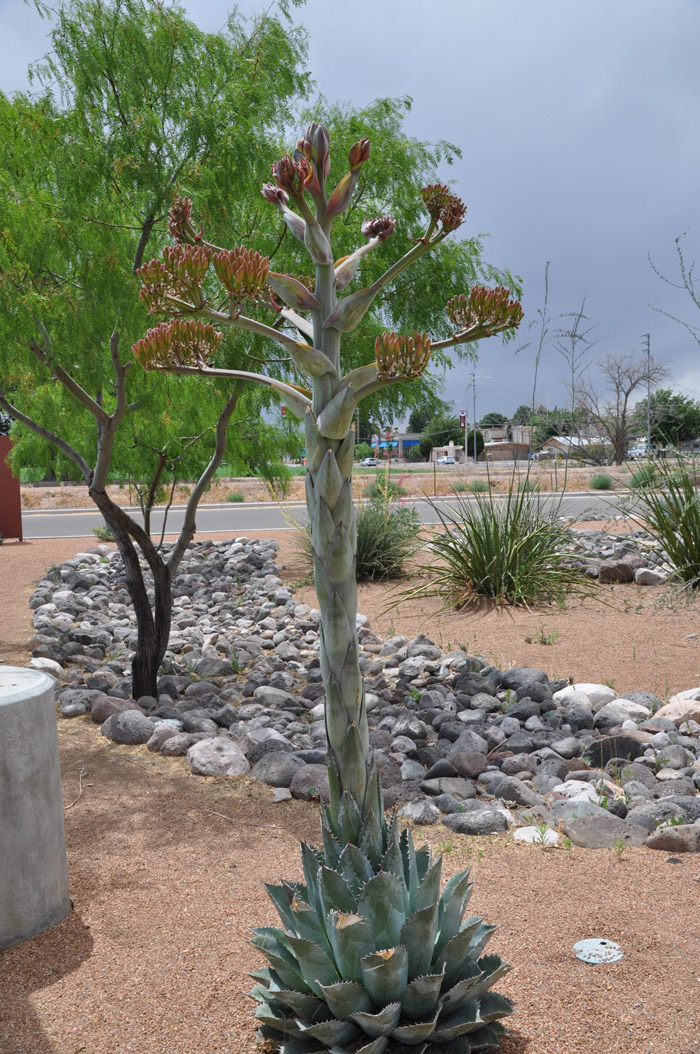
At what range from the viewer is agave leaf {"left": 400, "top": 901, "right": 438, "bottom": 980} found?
95.2 inches

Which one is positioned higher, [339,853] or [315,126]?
[315,126]

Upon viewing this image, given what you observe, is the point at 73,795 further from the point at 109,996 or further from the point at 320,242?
the point at 320,242

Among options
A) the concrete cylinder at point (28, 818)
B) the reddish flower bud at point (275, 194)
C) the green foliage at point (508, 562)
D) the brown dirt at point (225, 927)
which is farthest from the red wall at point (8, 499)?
the reddish flower bud at point (275, 194)

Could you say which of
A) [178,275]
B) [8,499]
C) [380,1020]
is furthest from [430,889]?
[8,499]

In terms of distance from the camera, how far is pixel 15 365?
23.2ft

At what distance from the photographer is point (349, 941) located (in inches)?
93.7

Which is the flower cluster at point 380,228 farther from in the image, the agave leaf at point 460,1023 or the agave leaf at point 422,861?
the agave leaf at point 460,1023

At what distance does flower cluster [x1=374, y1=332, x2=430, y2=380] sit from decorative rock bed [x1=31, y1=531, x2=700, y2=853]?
2725 mm

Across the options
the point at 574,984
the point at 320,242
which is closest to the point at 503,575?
the point at 574,984

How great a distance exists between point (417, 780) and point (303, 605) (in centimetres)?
555

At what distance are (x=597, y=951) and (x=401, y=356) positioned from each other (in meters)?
2.23

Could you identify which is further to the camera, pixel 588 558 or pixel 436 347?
pixel 588 558

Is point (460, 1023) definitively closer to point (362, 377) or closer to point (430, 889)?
point (430, 889)

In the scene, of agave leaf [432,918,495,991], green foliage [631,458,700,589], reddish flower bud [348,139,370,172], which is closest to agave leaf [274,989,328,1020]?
agave leaf [432,918,495,991]
